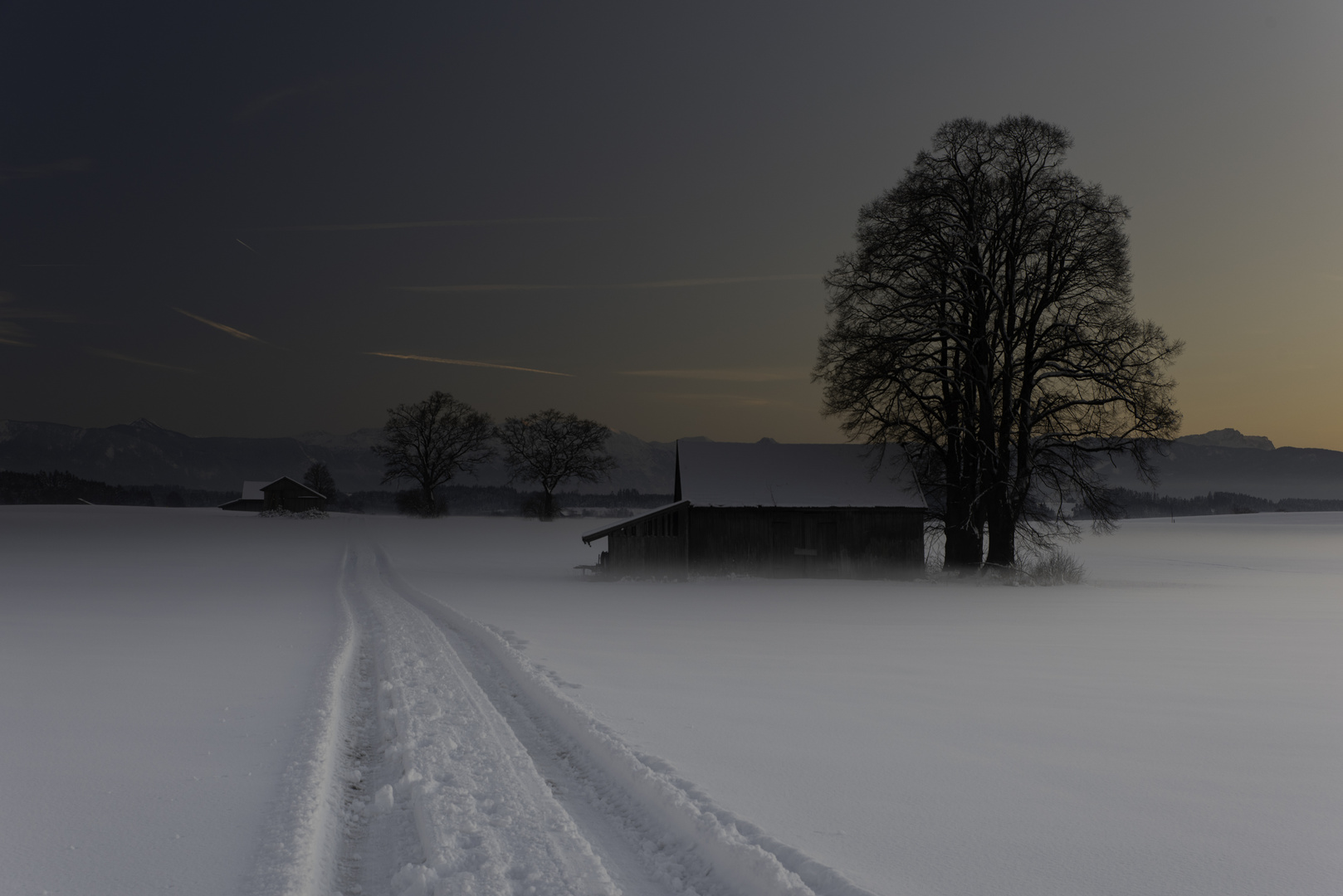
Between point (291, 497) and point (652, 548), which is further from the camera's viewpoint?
point (291, 497)

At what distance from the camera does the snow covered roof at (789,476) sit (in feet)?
101

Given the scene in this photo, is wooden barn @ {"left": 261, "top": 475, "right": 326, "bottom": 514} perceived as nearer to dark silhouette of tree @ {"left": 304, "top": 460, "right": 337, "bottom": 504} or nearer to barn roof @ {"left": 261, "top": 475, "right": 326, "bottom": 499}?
barn roof @ {"left": 261, "top": 475, "right": 326, "bottom": 499}

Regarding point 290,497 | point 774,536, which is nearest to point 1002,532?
point 774,536

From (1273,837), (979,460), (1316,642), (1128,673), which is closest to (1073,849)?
(1273,837)

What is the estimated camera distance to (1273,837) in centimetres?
538

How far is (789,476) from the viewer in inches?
1280

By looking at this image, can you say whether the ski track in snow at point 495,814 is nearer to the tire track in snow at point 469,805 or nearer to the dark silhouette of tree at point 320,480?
the tire track in snow at point 469,805

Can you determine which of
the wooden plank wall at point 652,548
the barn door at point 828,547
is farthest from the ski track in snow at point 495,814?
the barn door at point 828,547

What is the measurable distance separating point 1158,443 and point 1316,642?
1313 cm

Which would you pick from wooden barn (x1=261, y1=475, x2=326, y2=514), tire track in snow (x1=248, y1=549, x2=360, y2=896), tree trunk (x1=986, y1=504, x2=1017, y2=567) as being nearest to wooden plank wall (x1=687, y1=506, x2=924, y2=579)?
tree trunk (x1=986, y1=504, x2=1017, y2=567)

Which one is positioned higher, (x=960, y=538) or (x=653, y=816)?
(x=960, y=538)

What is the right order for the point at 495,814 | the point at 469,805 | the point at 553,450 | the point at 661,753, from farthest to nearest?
the point at 553,450 < the point at 661,753 < the point at 469,805 < the point at 495,814

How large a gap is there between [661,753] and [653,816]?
150cm

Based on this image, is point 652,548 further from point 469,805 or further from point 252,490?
point 252,490
